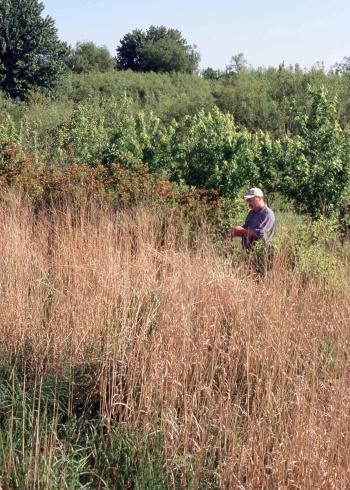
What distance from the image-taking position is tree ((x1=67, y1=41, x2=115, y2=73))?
167 ft

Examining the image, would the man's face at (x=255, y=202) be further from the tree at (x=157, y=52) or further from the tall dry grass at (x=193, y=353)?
the tree at (x=157, y=52)

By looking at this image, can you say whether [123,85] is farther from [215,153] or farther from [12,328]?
[12,328]

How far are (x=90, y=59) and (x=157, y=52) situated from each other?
17.9 ft

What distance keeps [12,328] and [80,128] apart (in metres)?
10.5

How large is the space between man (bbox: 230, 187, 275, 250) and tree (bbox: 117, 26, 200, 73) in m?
46.9

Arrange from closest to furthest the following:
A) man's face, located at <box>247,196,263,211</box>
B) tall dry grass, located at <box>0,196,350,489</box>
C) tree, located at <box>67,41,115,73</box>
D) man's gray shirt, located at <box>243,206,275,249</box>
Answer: tall dry grass, located at <box>0,196,350,489</box> → man's gray shirt, located at <box>243,206,275,249</box> → man's face, located at <box>247,196,263,211</box> → tree, located at <box>67,41,115,73</box>

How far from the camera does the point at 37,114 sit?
26.0 metres

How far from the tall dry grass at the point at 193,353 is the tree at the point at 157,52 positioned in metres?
48.9

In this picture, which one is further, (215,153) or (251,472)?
(215,153)

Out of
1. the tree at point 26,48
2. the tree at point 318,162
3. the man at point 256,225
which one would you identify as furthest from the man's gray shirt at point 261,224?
the tree at point 26,48

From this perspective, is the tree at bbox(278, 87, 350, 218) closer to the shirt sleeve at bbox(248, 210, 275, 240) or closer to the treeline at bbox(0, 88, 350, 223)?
the treeline at bbox(0, 88, 350, 223)

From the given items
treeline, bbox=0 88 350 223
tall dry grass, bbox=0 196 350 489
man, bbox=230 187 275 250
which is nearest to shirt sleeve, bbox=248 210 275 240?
man, bbox=230 187 275 250

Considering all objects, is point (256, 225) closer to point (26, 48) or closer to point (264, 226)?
point (264, 226)

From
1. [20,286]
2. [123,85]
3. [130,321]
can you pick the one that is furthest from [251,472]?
[123,85]
